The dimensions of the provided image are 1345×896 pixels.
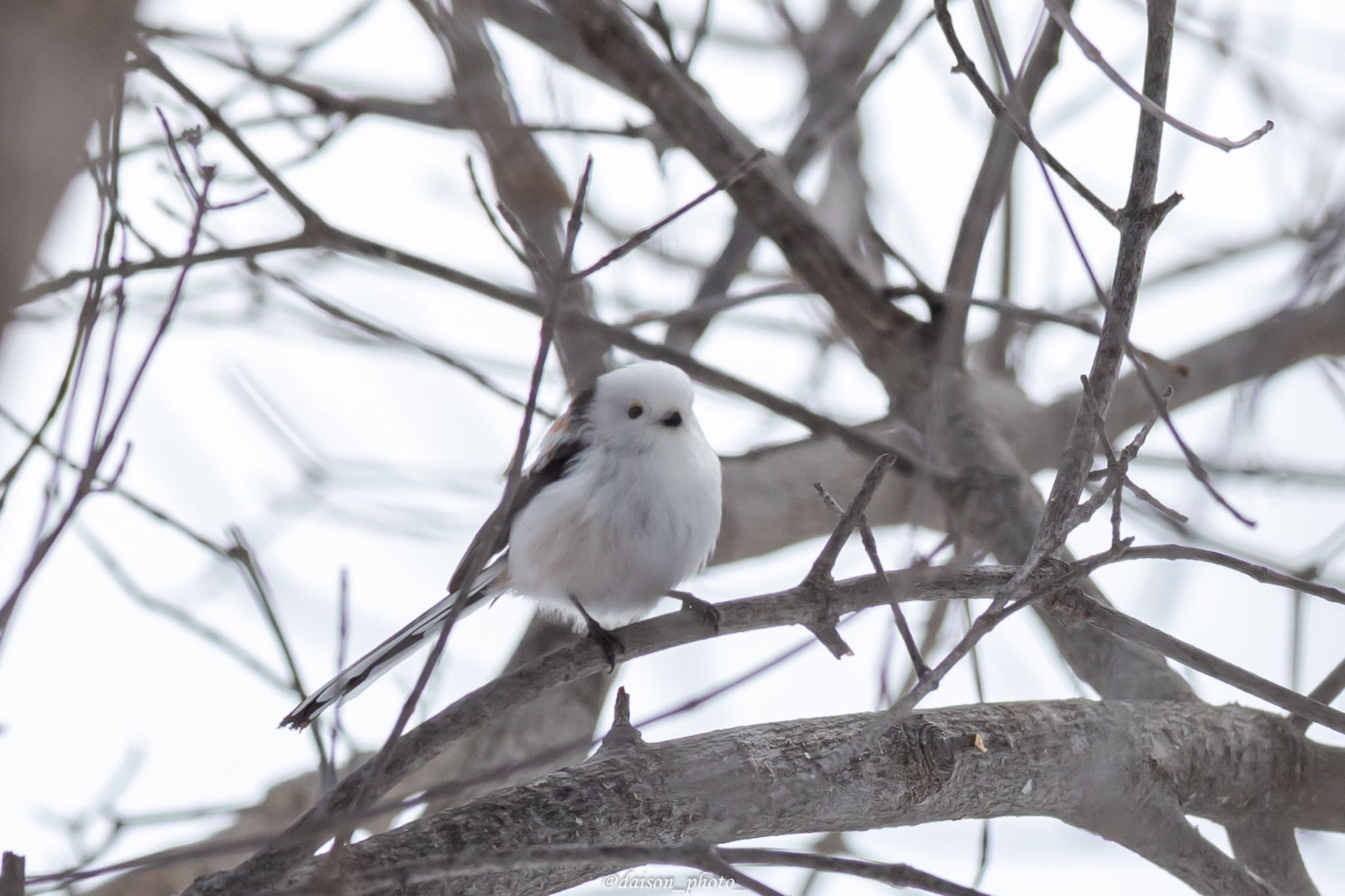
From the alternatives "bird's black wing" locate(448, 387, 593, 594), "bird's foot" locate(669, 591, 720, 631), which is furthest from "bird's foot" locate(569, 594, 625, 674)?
"bird's black wing" locate(448, 387, 593, 594)

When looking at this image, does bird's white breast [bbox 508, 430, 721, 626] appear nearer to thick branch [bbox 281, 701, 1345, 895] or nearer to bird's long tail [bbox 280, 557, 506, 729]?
bird's long tail [bbox 280, 557, 506, 729]

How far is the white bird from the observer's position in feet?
8.86

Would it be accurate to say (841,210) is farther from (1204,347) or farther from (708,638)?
(708,638)

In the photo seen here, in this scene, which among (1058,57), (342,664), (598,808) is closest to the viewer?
(598,808)

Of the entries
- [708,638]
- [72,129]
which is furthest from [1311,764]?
[72,129]

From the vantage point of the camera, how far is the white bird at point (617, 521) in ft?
8.86

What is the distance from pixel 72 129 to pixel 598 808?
141 centimetres

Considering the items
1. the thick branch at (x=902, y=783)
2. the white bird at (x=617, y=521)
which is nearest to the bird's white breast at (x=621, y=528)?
the white bird at (x=617, y=521)

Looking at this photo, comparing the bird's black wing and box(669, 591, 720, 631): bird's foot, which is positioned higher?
the bird's black wing

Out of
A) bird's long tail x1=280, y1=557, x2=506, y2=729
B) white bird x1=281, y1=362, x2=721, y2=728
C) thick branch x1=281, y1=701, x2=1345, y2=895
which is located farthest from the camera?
white bird x1=281, y1=362, x2=721, y2=728

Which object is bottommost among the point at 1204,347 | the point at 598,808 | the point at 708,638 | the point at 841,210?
the point at 598,808

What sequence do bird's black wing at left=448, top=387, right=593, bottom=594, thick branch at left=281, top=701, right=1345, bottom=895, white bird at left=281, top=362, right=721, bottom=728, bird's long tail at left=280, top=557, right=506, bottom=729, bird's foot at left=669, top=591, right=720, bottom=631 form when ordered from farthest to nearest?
bird's black wing at left=448, top=387, right=593, bottom=594 → white bird at left=281, top=362, right=721, bottom=728 → bird's long tail at left=280, top=557, right=506, bottom=729 → bird's foot at left=669, top=591, right=720, bottom=631 → thick branch at left=281, top=701, right=1345, bottom=895

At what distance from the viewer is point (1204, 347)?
14.5 ft

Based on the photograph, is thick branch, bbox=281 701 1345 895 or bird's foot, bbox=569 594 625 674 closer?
thick branch, bbox=281 701 1345 895
